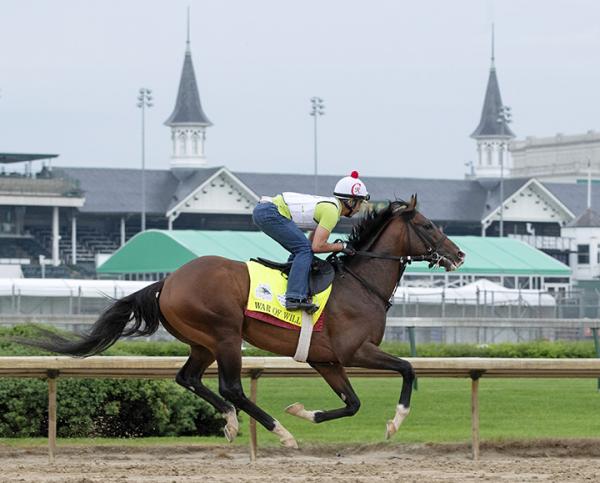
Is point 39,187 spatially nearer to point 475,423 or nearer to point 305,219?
point 475,423

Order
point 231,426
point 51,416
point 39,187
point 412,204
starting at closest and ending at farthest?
point 231,426
point 412,204
point 51,416
point 39,187

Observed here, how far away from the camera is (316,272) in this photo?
32.6ft

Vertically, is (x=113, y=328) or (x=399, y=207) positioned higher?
(x=399, y=207)

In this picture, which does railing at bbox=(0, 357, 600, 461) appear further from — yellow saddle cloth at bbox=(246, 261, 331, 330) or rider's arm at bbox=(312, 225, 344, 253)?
rider's arm at bbox=(312, 225, 344, 253)

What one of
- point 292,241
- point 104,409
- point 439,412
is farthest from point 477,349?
point 292,241

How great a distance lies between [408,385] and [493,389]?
32.6 feet

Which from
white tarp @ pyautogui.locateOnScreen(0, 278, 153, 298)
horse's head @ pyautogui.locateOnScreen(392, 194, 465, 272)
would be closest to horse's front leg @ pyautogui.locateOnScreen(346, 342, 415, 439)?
horse's head @ pyautogui.locateOnScreen(392, 194, 465, 272)

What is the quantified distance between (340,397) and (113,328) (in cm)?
158

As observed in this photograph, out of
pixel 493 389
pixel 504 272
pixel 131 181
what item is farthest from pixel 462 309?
pixel 131 181

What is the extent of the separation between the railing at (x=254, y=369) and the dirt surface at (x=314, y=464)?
0.98 feet

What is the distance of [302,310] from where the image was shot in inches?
381

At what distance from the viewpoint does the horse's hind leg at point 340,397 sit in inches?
386

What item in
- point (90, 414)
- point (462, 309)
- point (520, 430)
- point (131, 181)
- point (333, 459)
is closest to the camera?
point (333, 459)

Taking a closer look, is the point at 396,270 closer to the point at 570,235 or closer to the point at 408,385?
the point at 408,385
